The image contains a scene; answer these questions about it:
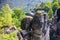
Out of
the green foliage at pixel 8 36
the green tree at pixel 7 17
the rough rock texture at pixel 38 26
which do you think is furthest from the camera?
the rough rock texture at pixel 38 26

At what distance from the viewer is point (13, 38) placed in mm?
18453

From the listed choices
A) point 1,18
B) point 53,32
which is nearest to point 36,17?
point 1,18

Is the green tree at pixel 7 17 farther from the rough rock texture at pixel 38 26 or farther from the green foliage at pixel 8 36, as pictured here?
the rough rock texture at pixel 38 26

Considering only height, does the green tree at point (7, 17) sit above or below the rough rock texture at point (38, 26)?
above

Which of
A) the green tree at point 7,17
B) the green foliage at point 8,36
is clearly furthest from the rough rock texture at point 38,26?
the green foliage at point 8,36

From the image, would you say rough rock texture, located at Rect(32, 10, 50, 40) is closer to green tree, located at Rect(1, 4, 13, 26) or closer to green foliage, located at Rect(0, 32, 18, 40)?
green tree, located at Rect(1, 4, 13, 26)

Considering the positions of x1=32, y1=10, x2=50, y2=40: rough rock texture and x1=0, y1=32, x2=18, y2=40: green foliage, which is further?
x1=32, y1=10, x2=50, y2=40: rough rock texture

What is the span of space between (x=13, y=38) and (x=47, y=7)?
75.1ft

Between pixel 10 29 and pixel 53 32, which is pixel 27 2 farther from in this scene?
pixel 10 29

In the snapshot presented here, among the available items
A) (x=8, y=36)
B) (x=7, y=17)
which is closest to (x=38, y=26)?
(x=7, y=17)

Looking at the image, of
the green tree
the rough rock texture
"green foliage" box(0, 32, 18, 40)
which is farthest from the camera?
the rough rock texture

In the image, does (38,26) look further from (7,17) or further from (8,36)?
(8,36)

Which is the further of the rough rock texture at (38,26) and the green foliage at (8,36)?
the rough rock texture at (38,26)

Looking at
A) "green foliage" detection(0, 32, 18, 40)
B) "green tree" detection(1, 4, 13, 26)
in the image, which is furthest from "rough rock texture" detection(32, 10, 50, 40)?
"green foliage" detection(0, 32, 18, 40)
